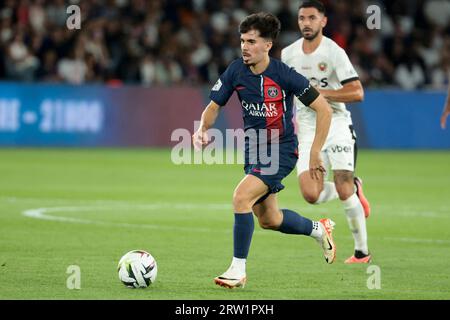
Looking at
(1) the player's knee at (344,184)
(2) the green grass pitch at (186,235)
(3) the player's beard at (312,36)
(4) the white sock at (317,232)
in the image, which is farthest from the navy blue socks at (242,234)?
(3) the player's beard at (312,36)

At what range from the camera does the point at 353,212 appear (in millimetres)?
10414

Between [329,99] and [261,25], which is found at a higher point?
[261,25]

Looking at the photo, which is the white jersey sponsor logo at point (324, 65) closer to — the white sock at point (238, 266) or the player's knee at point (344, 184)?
the player's knee at point (344, 184)

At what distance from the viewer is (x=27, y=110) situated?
76.5 feet

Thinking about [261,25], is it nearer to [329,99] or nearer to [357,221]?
[329,99]

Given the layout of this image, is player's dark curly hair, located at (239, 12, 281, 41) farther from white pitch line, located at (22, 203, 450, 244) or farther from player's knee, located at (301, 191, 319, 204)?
white pitch line, located at (22, 203, 450, 244)

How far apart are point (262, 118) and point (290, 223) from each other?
96cm

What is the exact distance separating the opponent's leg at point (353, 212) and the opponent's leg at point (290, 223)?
42 cm

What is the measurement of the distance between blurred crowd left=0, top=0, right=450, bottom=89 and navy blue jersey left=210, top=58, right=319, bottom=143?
49.6ft

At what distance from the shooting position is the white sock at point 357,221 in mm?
10125

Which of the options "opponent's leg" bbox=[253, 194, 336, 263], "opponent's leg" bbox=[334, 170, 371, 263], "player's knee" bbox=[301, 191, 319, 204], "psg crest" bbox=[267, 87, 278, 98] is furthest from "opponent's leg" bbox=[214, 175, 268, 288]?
"player's knee" bbox=[301, 191, 319, 204]

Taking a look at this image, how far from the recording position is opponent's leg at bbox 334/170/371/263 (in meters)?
10.1

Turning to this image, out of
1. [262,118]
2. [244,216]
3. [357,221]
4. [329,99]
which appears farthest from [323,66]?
[244,216]
